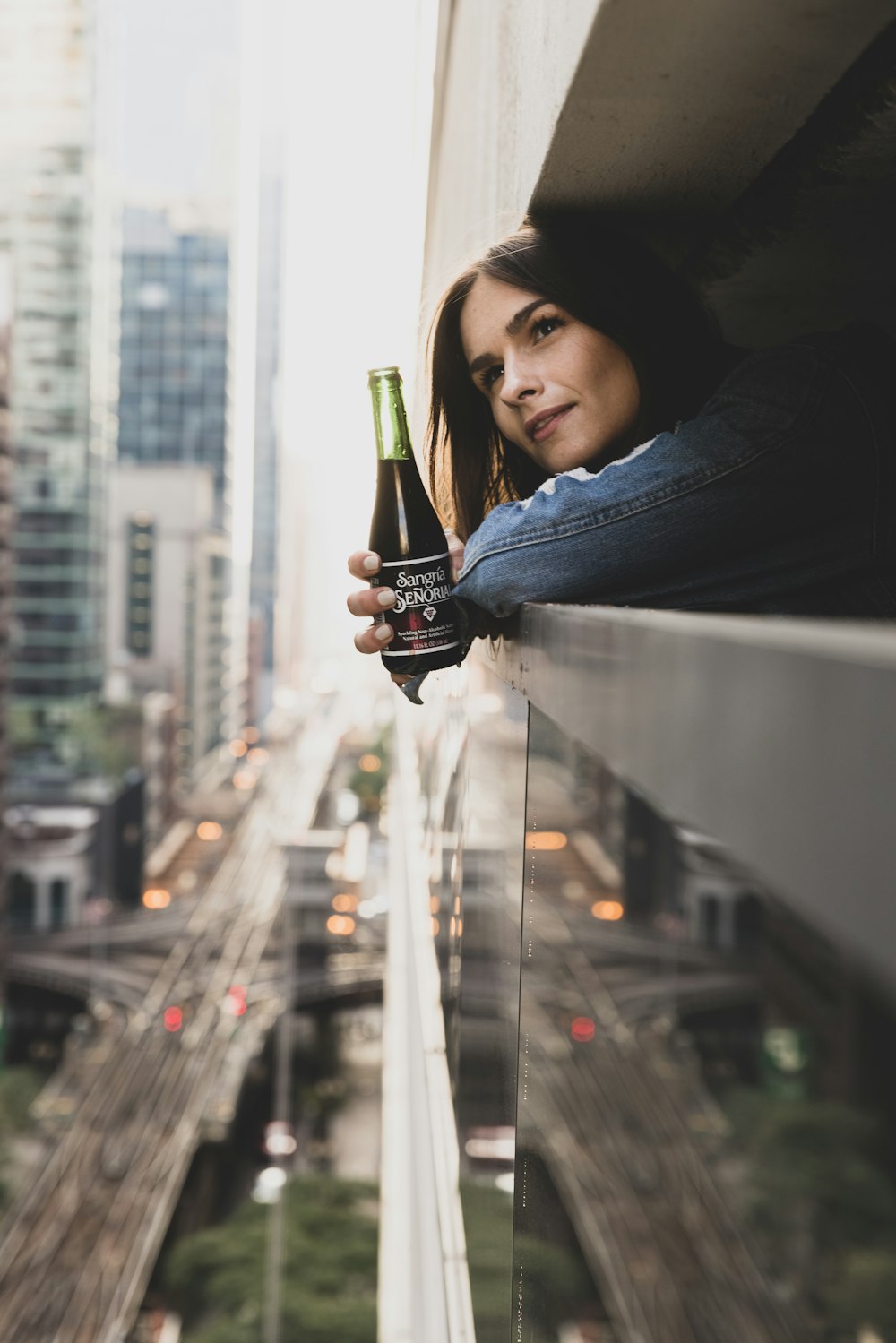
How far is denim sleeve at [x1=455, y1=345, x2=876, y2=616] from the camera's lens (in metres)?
0.81

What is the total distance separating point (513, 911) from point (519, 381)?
50 cm

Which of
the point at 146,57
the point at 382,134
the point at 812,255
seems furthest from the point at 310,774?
the point at 812,255

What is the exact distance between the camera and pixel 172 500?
29.2 m

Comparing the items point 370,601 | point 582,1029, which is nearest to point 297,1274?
point 370,601

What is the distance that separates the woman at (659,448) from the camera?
815mm

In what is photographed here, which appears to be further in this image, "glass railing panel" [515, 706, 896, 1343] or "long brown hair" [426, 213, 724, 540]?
"long brown hair" [426, 213, 724, 540]

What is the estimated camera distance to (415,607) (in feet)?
3.56

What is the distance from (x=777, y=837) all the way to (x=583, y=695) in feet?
1.01

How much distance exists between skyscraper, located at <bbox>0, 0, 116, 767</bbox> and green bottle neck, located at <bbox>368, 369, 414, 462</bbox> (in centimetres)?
2270

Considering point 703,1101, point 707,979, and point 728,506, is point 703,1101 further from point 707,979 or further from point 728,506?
point 728,506

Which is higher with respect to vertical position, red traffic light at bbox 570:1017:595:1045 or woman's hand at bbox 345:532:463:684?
woman's hand at bbox 345:532:463:684

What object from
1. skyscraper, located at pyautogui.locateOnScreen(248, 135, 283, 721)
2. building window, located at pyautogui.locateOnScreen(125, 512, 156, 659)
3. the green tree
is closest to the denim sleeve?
the green tree

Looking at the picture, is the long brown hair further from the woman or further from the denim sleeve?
the denim sleeve

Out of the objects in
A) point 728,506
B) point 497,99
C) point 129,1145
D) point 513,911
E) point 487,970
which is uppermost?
point 497,99
